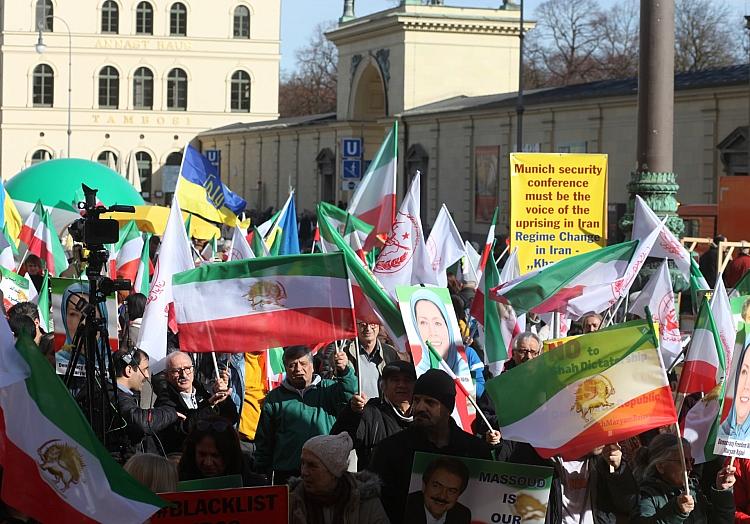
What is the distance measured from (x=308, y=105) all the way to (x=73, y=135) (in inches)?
1445

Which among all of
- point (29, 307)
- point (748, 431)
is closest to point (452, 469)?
point (748, 431)

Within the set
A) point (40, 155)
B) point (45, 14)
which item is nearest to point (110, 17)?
point (45, 14)

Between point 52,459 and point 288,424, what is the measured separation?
2734 millimetres

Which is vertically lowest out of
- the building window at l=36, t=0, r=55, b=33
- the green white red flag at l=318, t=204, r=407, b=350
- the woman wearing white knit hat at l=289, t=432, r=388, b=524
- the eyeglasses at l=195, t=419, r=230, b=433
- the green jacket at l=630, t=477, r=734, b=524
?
the green jacket at l=630, t=477, r=734, b=524

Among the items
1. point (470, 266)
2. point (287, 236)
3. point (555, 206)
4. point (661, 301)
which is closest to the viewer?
point (661, 301)

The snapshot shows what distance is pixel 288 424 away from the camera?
7.99 m

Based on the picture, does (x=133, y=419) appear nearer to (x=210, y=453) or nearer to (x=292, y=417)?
(x=292, y=417)

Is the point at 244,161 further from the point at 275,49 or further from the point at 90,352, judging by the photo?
the point at 90,352

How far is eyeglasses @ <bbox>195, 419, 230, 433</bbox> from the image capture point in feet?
21.2

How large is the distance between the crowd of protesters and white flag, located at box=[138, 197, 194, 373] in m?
0.81

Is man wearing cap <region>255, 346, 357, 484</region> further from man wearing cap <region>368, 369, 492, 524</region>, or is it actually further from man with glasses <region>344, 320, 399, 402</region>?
man wearing cap <region>368, 369, 492, 524</region>

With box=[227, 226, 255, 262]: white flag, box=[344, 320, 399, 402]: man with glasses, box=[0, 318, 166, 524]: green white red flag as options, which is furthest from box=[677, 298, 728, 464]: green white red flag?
box=[227, 226, 255, 262]: white flag

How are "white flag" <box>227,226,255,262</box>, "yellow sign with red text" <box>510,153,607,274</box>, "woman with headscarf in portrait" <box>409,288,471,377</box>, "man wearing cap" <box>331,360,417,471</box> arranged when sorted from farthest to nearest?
"white flag" <box>227,226,255,262</box> → "yellow sign with red text" <box>510,153,607,274</box> → "woman with headscarf in portrait" <box>409,288,471,377</box> → "man wearing cap" <box>331,360,417,471</box>

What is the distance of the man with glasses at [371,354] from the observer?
30.7ft
